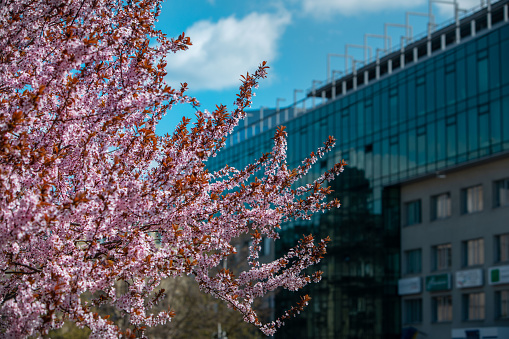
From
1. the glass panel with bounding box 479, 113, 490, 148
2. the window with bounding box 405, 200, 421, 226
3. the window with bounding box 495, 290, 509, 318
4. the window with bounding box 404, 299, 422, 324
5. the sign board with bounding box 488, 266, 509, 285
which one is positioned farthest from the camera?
the window with bounding box 405, 200, 421, 226

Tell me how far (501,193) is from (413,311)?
1204 centimetres

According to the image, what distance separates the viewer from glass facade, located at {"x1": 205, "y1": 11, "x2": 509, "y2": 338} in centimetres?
4888

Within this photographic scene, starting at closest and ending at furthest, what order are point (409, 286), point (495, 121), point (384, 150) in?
point (495, 121) < point (409, 286) < point (384, 150)

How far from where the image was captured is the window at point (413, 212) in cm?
5662

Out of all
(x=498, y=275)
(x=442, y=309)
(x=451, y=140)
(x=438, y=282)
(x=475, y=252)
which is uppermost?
(x=451, y=140)

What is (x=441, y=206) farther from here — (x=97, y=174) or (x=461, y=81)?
(x=97, y=174)

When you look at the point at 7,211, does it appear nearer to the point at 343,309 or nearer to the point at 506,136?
the point at 506,136

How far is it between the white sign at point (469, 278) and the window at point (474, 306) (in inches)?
28.7

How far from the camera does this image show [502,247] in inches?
1873

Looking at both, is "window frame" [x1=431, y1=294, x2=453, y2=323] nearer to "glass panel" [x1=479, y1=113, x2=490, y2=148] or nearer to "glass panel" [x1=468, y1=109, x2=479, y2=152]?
"glass panel" [x1=468, y1=109, x2=479, y2=152]

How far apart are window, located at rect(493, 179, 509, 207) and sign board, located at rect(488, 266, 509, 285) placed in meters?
3.88

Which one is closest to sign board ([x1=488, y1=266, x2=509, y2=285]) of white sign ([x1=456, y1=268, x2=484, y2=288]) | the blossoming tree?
white sign ([x1=456, y1=268, x2=484, y2=288])

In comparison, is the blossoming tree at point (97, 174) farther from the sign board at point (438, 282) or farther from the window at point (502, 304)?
the sign board at point (438, 282)

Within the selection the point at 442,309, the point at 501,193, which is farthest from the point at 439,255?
the point at 501,193
